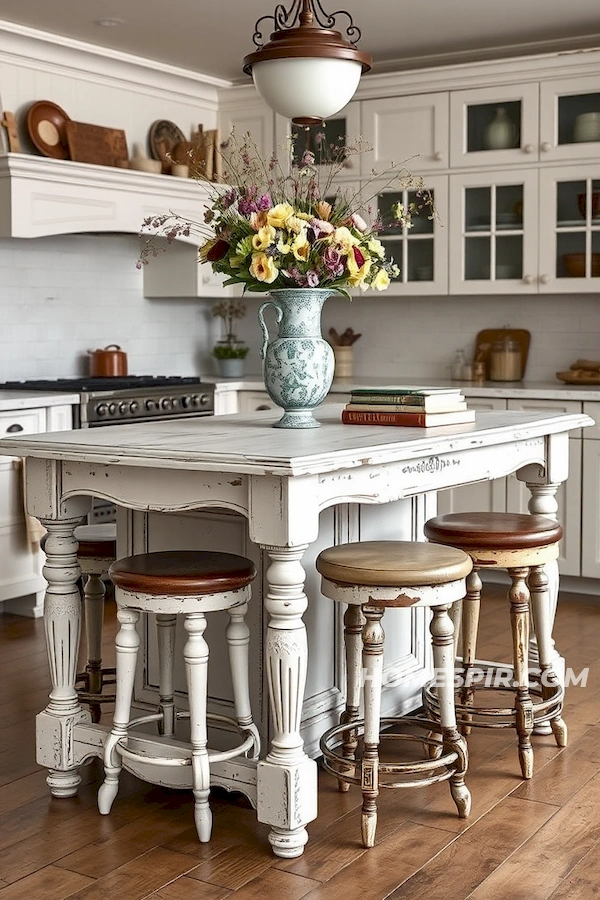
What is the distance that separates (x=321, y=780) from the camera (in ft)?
10.7

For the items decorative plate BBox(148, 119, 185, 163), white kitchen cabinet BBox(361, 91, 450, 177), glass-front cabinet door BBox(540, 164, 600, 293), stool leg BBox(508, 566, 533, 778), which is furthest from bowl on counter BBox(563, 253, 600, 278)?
stool leg BBox(508, 566, 533, 778)

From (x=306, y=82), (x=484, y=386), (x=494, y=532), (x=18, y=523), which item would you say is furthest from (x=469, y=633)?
(x=484, y=386)

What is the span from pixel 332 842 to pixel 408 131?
168 inches

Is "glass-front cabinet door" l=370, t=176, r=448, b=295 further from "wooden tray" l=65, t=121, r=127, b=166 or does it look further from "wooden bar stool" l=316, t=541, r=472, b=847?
"wooden bar stool" l=316, t=541, r=472, b=847

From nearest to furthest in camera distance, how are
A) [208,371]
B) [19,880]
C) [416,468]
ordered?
[19,880] < [416,468] < [208,371]

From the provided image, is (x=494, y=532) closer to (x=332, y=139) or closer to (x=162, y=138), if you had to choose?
(x=332, y=139)

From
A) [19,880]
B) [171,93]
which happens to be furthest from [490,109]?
[19,880]

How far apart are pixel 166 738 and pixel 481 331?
155 inches

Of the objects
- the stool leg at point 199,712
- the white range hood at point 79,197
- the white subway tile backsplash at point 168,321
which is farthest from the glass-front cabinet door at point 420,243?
the stool leg at point 199,712

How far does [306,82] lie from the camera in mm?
3191

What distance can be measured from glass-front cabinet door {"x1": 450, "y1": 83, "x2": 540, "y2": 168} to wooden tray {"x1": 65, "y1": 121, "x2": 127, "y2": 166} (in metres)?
1.71

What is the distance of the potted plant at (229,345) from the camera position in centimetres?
684

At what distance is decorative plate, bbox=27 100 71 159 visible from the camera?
5.61m

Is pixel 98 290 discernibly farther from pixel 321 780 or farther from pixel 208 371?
pixel 321 780
